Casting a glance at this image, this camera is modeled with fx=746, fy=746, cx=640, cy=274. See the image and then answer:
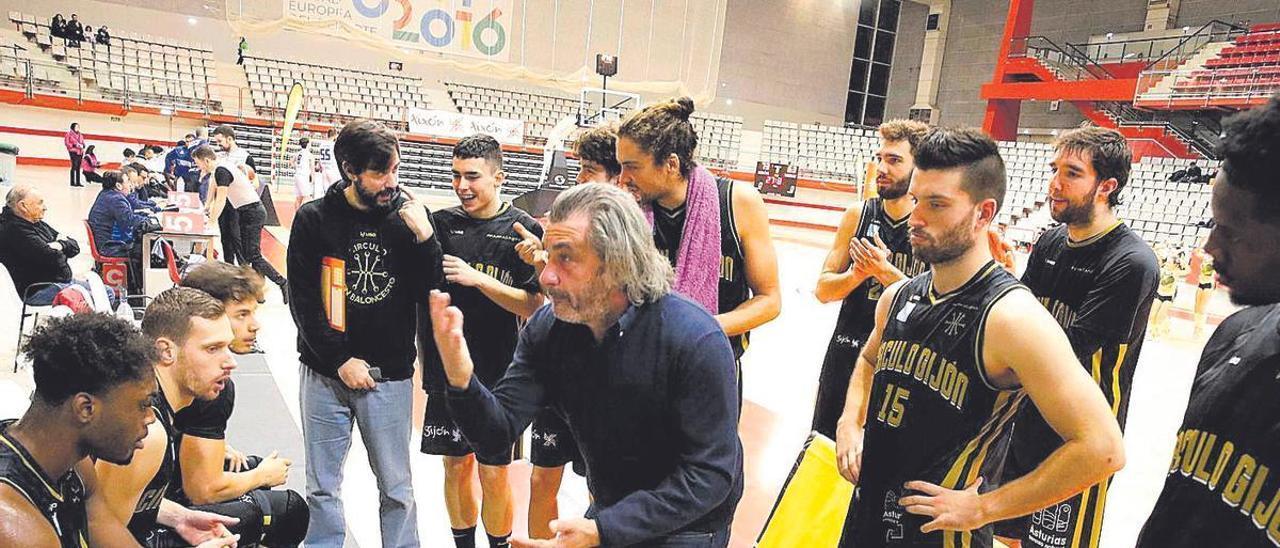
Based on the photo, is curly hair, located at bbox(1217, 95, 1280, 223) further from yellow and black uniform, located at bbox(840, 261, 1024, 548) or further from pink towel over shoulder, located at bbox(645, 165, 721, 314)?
pink towel over shoulder, located at bbox(645, 165, 721, 314)

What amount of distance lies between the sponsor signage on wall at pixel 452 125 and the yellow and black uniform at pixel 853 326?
1744 cm

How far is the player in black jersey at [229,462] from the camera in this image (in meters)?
2.37

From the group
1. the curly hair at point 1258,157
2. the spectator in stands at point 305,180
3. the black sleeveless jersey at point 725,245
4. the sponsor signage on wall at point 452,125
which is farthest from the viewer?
the sponsor signage on wall at point 452,125

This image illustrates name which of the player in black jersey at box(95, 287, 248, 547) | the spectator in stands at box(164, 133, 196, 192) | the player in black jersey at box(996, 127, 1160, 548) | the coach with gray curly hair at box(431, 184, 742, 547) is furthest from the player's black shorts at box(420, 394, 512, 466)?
the spectator in stands at box(164, 133, 196, 192)

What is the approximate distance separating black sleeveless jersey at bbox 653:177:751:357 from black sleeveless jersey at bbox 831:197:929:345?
62 cm

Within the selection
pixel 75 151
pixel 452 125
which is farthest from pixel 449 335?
pixel 452 125

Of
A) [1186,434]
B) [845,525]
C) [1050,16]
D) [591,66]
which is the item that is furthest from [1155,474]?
[1050,16]

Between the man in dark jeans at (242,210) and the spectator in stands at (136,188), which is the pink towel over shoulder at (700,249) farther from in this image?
the spectator in stands at (136,188)

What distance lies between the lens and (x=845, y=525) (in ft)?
6.49

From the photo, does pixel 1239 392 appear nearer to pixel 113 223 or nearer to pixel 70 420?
pixel 70 420

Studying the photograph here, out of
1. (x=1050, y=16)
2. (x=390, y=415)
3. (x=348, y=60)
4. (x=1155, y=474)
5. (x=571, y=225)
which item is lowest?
(x=1155, y=474)

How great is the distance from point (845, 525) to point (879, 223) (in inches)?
60.9

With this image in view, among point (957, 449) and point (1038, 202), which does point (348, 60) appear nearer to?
point (1038, 202)

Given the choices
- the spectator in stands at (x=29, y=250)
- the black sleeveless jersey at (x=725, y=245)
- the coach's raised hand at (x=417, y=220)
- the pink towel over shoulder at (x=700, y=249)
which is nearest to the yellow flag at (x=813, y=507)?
the black sleeveless jersey at (x=725, y=245)
